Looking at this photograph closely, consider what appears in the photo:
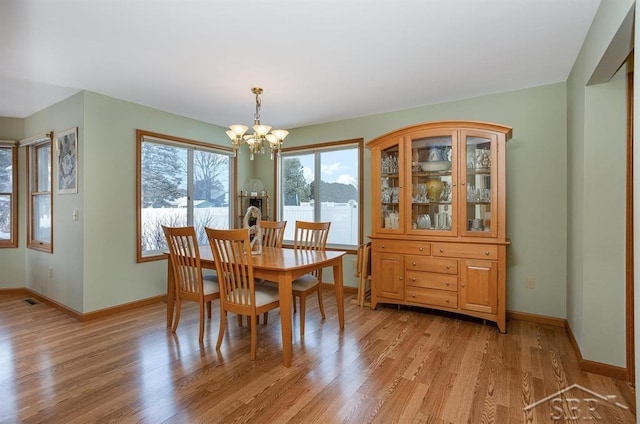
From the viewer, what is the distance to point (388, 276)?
351 centimetres

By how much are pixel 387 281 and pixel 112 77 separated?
3.36m

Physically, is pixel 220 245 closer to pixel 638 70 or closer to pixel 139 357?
pixel 139 357

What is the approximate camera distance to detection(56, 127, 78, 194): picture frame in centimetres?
336

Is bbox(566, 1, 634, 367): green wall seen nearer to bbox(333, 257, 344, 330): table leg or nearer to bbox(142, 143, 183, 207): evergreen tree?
bbox(333, 257, 344, 330): table leg

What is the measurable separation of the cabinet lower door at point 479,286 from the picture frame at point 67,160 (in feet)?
13.4

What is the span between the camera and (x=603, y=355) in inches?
86.0

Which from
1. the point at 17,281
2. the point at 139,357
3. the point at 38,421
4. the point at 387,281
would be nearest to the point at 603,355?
the point at 387,281

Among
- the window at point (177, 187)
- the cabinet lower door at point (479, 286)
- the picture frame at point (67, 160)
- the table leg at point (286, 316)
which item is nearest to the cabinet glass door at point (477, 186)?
the cabinet lower door at point (479, 286)

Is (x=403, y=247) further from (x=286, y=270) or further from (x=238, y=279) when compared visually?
(x=238, y=279)

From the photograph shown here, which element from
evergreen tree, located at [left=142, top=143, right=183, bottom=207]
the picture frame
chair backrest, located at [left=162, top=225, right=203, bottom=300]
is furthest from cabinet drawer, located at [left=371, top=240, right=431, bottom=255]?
the picture frame

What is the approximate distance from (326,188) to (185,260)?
7.80ft

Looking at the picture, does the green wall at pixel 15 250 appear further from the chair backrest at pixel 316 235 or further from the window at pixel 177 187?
the chair backrest at pixel 316 235

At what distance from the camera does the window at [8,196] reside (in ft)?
14.0

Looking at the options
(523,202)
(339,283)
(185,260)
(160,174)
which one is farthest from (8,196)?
(523,202)
